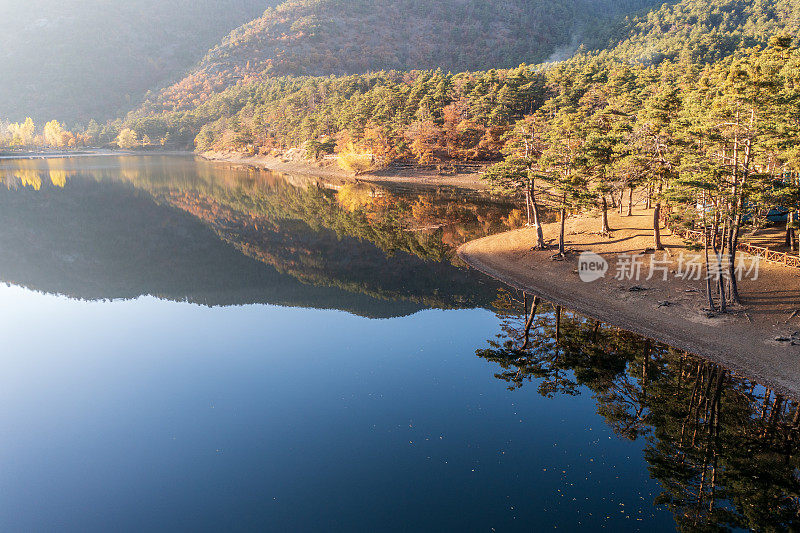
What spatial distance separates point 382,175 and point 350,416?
84.3m

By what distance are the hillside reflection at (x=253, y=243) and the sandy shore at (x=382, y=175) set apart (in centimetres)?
982

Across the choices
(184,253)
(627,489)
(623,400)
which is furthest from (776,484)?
(184,253)

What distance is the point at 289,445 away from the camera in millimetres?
17188

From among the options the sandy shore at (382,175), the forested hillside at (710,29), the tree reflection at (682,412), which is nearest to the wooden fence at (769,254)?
the tree reflection at (682,412)

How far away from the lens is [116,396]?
21047mm

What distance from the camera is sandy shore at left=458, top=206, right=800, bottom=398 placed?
2103cm

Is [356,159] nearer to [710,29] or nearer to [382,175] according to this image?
[382,175]

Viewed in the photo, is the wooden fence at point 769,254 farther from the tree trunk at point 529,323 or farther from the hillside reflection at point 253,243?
the hillside reflection at point 253,243

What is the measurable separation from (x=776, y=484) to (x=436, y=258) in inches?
1187

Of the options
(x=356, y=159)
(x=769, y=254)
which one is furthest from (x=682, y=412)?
(x=356, y=159)

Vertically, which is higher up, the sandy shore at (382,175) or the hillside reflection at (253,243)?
the sandy shore at (382,175)

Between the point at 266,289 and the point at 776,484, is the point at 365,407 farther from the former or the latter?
the point at 266,289

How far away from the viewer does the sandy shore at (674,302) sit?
21031 mm

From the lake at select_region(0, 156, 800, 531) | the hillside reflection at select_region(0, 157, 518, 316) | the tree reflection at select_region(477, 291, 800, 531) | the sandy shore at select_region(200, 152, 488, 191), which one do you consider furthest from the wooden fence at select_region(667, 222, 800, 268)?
the sandy shore at select_region(200, 152, 488, 191)
